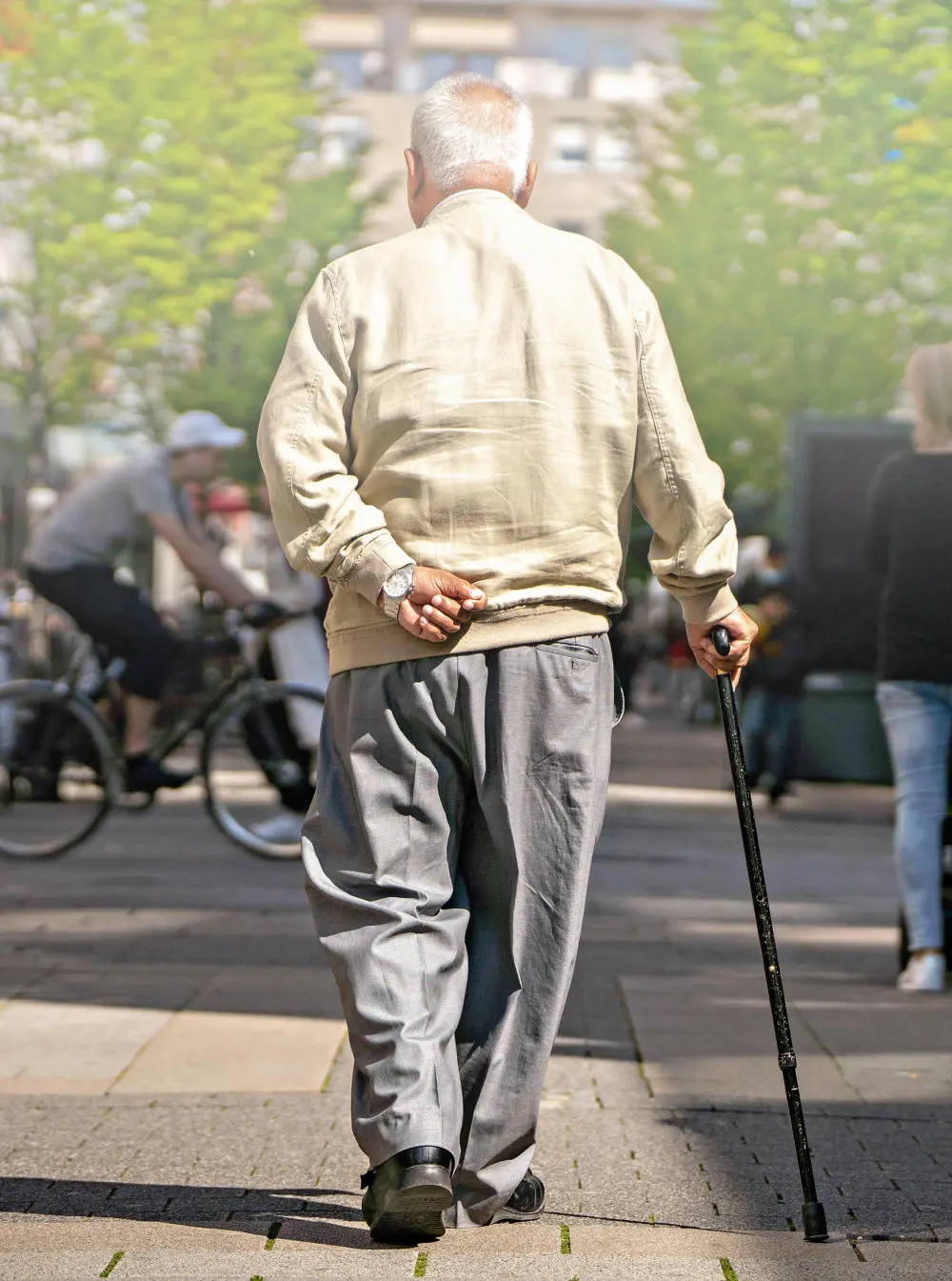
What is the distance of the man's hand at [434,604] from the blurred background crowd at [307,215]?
1726cm

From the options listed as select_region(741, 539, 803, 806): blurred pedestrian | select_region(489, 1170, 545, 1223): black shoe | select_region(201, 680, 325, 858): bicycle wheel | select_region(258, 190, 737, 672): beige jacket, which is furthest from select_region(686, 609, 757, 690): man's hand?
select_region(741, 539, 803, 806): blurred pedestrian

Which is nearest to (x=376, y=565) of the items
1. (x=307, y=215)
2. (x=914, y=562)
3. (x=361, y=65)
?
(x=914, y=562)

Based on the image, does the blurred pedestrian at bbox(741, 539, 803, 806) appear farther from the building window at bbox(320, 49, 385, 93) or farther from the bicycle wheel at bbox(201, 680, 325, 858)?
the building window at bbox(320, 49, 385, 93)

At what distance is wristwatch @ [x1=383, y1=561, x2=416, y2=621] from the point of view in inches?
137

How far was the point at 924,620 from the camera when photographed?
6465 mm

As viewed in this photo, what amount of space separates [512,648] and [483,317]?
536mm

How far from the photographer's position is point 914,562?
6.59 metres

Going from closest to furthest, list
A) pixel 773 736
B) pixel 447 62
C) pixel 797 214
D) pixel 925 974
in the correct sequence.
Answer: pixel 925 974
pixel 773 736
pixel 797 214
pixel 447 62

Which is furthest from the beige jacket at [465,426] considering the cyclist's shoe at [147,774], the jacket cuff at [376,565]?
the cyclist's shoe at [147,774]

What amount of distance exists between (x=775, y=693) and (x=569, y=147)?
221ft

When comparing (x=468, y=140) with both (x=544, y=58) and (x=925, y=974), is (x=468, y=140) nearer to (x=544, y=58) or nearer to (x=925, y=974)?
(x=925, y=974)

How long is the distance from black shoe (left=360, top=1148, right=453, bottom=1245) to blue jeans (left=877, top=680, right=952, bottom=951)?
10.8 ft

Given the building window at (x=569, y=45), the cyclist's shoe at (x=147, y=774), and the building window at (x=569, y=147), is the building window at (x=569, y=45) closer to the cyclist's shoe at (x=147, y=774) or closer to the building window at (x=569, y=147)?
the building window at (x=569, y=147)

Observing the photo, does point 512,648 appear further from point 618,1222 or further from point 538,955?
point 618,1222
